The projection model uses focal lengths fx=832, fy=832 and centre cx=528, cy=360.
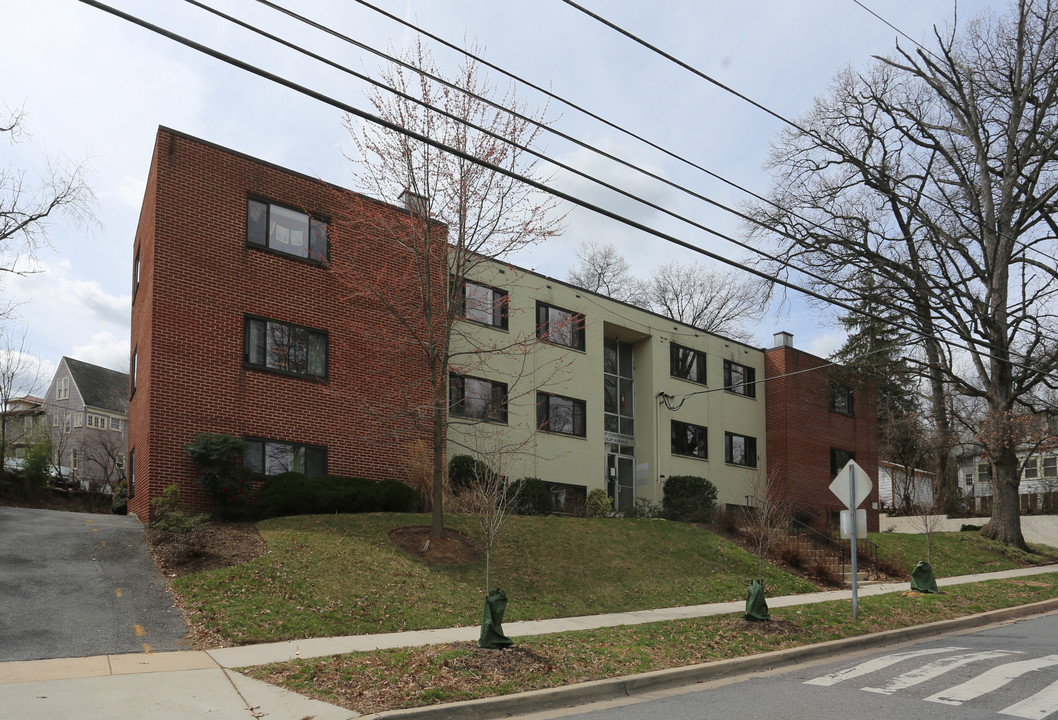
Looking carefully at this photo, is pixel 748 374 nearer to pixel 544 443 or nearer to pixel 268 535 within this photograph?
pixel 544 443

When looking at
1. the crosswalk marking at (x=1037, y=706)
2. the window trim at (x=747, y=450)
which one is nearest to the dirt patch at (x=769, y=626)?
the crosswalk marking at (x=1037, y=706)

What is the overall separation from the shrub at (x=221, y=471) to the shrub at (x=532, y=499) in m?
7.56

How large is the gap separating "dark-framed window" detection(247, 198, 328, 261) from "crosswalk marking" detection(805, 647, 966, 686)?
591 inches

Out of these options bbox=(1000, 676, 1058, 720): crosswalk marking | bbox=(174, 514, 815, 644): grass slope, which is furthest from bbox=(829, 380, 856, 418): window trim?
bbox=(1000, 676, 1058, 720): crosswalk marking

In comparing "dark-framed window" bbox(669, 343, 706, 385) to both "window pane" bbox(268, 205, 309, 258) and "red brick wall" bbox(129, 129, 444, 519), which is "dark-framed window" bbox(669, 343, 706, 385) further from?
"window pane" bbox(268, 205, 309, 258)

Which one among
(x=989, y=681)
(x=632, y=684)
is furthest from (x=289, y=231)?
(x=989, y=681)

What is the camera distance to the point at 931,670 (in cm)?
995

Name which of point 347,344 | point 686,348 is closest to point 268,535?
point 347,344

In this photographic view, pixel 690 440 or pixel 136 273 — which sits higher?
pixel 136 273

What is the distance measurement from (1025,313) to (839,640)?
71.1 ft

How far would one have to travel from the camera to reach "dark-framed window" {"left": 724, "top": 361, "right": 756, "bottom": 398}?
33.8 metres

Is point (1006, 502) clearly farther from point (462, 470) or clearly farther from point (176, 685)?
point (176, 685)

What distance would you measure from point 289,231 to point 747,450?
21.4 m

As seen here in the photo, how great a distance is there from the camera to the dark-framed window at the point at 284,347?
19.0m
